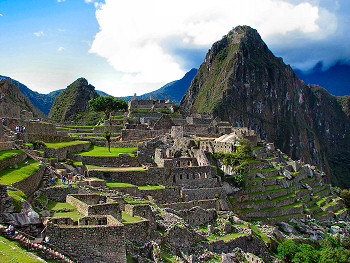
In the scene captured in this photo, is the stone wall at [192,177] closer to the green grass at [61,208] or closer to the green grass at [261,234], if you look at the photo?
the green grass at [261,234]

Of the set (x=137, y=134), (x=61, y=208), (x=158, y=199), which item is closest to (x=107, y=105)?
(x=137, y=134)

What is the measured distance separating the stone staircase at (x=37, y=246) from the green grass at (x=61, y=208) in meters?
2.65

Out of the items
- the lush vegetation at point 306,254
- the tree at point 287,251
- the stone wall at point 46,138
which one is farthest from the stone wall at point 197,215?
the stone wall at point 46,138

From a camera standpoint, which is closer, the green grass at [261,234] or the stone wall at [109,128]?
the green grass at [261,234]

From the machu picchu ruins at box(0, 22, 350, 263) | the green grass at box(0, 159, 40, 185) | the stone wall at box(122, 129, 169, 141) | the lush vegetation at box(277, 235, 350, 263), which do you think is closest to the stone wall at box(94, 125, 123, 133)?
the machu picchu ruins at box(0, 22, 350, 263)

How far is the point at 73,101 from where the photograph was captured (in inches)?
4606

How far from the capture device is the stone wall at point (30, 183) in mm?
16969

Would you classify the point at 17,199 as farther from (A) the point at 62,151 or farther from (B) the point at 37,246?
(A) the point at 62,151

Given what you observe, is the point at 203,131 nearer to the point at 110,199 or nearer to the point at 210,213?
the point at 210,213

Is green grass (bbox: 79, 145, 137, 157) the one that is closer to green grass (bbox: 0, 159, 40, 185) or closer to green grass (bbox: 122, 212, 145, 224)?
green grass (bbox: 0, 159, 40, 185)

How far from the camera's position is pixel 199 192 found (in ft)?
101

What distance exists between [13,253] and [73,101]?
113 m

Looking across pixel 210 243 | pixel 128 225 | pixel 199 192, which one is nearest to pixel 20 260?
pixel 128 225

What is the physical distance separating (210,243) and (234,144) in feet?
61.3
